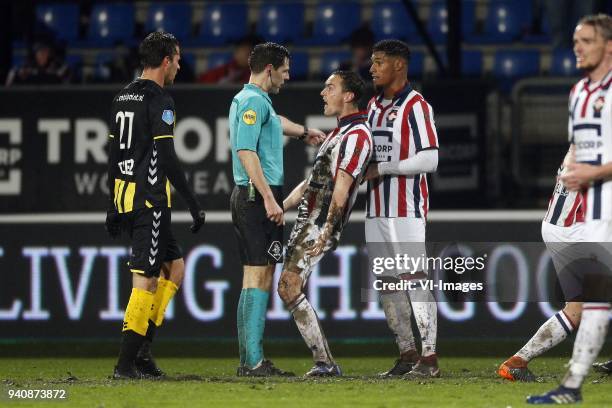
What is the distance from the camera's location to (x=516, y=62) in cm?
1520

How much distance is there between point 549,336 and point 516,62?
24.2ft

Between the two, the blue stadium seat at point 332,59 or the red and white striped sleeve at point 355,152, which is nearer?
the red and white striped sleeve at point 355,152

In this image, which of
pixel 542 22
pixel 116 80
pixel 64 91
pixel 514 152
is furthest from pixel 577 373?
pixel 542 22

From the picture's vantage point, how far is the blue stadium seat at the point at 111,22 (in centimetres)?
1623

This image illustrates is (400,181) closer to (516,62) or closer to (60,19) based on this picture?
(516,62)

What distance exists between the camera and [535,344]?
826 centimetres

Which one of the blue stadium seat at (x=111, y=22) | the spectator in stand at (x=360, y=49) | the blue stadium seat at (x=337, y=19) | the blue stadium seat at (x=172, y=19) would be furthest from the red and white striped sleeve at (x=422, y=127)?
the blue stadium seat at (x=111, y=22)

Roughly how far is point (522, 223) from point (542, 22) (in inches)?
195

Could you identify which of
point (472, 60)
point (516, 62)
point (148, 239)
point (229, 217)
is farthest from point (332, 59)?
point (148, 239)

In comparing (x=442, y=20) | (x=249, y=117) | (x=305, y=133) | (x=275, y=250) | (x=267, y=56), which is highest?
(x=442, y=20)

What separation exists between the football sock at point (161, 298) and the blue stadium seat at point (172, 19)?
779 cm

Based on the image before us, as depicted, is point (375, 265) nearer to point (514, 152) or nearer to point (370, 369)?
point (370, 369)

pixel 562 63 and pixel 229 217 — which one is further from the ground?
pixel 562 63

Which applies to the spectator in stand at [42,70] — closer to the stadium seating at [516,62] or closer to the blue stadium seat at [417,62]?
the blue stadium seat at [417,62]
